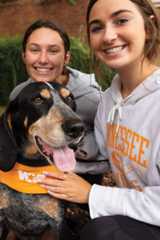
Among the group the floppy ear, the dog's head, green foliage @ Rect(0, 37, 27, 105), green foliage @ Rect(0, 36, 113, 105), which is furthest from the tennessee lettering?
green foliage @ Rect(0, 37, 27, 105)

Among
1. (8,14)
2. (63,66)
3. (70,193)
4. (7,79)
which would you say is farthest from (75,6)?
(70,193)

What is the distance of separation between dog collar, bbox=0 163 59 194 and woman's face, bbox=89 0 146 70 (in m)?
0.83

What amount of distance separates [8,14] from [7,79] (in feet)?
28.4

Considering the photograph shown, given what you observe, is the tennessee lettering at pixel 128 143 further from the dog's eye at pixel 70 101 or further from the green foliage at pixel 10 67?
the green foliage at pixel 10 67

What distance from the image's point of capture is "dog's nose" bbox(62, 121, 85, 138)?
224cm

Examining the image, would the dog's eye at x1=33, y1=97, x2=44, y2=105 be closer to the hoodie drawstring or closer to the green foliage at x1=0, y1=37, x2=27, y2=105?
the hoodie drawstring

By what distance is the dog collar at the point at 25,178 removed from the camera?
239cm

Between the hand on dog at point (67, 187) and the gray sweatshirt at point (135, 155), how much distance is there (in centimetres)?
9

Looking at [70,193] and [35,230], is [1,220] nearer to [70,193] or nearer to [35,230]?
[35,230]

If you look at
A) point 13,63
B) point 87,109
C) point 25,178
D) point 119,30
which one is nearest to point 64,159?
point 25,178

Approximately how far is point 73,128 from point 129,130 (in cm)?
34

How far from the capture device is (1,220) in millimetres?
2496

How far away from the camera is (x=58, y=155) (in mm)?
2311

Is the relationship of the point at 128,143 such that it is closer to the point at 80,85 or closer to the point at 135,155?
the point at 135,155
